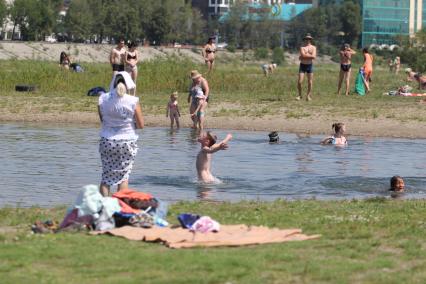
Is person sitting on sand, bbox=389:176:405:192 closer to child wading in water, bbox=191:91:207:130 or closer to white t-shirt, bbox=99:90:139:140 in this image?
white t-shirt, bbox=99:90:139:140

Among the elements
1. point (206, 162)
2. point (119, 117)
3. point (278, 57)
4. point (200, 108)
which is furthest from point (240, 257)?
point (278, 57)

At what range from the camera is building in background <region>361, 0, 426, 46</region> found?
16375cm

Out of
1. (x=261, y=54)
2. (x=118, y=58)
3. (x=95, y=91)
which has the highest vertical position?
(x=118, y=58)

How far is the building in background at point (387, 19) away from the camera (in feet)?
537

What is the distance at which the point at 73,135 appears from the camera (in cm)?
2516

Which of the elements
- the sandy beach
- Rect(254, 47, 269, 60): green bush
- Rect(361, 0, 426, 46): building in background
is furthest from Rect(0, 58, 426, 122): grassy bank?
Rect(361, 0, 426, 46): building in background

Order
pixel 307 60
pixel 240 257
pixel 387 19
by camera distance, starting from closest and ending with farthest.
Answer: pixel 240 257 → pixel 307 60 → pixel 387 19

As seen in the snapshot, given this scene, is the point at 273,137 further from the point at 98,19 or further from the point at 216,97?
the point at 98,19

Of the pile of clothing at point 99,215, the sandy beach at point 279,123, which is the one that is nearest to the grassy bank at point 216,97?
the sandy beach at point 279,123

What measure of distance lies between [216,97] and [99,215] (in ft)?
71.6

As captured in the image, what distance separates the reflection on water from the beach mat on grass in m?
3.48

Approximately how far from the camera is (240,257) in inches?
389

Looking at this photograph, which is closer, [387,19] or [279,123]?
[279,123]

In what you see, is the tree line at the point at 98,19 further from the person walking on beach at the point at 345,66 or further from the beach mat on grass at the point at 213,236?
the beach mat on grass at the point at 213,236
